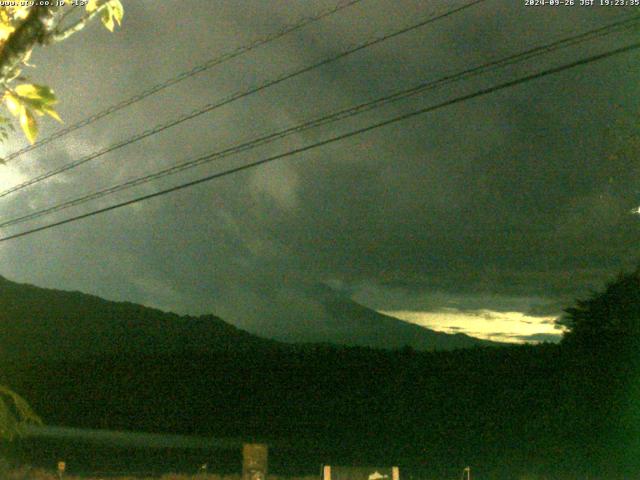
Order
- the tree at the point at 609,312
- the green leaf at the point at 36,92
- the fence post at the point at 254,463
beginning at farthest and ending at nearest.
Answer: the tree at the point at 609,312 < the fence post at the point at 254,463 < the green leaf at the point at 36,92

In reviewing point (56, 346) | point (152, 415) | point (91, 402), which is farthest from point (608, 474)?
point (56, 346)

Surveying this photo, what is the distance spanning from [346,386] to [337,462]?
410 centimetres

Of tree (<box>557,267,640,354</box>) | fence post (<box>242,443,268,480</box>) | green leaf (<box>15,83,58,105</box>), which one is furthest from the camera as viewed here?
tree (<box>557,267,640,354</box>)

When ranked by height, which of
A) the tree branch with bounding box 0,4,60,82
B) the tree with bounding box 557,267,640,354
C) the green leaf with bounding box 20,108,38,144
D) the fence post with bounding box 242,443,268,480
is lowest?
the fence post with bounding box 242,443,268,480

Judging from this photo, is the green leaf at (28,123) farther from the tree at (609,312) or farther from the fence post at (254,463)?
the tree at (609,312)

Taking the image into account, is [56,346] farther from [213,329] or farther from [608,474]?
[608,474]

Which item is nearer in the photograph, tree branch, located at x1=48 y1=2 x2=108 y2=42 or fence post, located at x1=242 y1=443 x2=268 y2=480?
tree branch, located at x1=48 y1=2 x2=108 y2=42

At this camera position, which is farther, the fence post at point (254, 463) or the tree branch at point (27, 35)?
the fence post at point (254, 463)

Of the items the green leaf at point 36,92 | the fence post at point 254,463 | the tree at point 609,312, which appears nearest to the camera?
the green leaf at point 36,92

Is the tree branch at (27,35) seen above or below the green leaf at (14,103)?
above

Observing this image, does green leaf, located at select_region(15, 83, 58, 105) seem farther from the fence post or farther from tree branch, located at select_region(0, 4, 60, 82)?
the fence post

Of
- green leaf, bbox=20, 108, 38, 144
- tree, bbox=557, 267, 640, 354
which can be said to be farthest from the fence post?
tree, bbox=557, 267, 640, 354

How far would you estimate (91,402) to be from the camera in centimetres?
3656

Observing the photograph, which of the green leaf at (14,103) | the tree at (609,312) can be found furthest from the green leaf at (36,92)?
the tree at (609,312)
